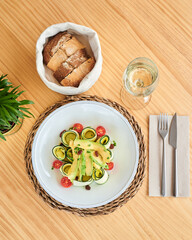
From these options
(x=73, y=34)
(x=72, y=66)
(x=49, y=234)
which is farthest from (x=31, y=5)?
Result: (x=49, y=234)

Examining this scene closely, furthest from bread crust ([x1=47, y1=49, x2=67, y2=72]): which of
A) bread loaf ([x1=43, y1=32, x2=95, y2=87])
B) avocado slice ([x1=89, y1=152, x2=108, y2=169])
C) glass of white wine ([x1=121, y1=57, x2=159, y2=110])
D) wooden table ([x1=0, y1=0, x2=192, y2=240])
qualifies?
avocado slice ([x1=89, y1=152, x2=108, y2=169])

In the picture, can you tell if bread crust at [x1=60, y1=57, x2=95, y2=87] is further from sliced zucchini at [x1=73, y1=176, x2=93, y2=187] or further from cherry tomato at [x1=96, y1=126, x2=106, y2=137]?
sliced zucchini at [x1=73, y1=176, x2=93, y2=187]

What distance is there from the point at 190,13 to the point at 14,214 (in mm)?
985

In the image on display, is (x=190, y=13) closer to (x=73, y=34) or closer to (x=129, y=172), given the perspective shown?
(x=73, y=34)

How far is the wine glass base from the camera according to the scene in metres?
0.98

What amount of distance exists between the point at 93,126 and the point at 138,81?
23 cm

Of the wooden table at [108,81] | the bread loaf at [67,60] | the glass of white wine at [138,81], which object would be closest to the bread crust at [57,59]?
the bread loaf at [67,60]

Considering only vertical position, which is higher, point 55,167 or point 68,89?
point 68,89

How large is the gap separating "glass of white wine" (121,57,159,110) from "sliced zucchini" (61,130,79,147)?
220 mm

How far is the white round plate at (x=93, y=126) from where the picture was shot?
0.92 m

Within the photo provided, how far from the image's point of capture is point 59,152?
37.4 inches

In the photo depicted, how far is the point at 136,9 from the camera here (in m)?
0.99

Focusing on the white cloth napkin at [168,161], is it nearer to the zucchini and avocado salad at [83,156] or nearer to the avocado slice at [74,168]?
the zucchini and avocado salad at [83,156]

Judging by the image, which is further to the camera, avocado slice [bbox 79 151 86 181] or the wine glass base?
the wine glass base
